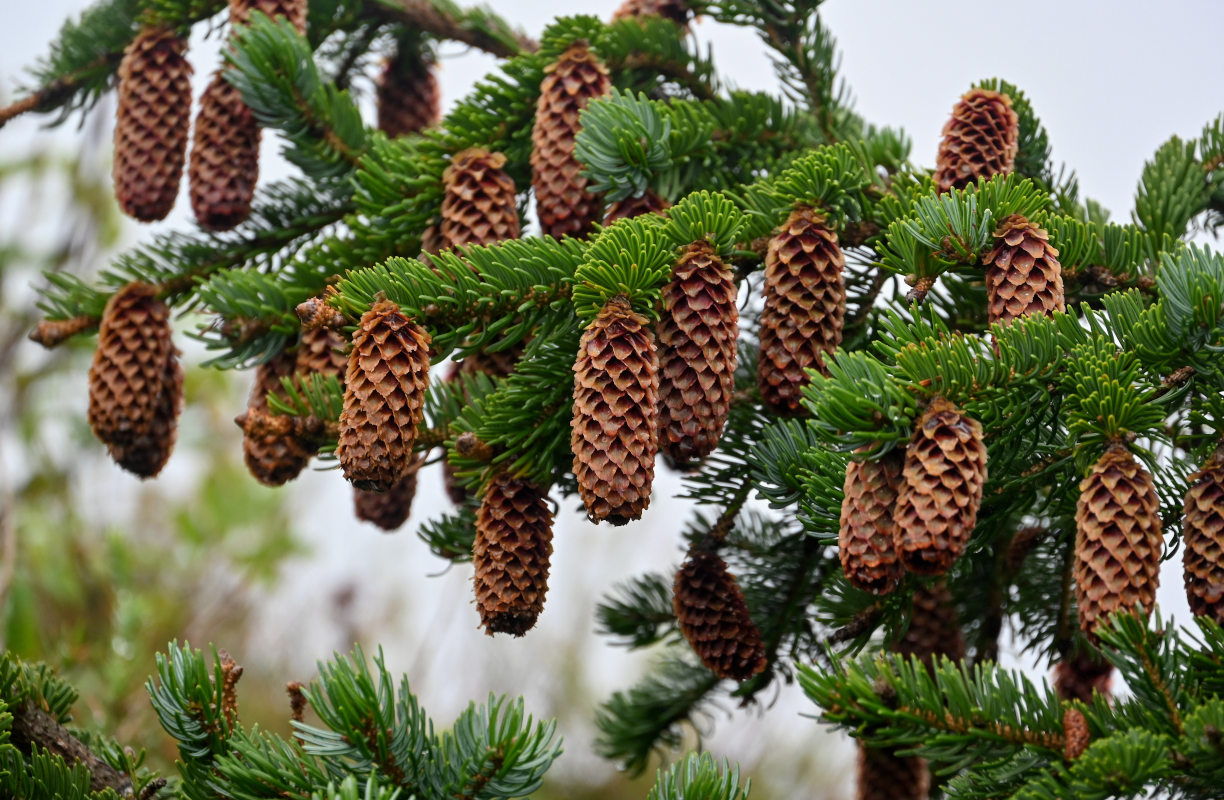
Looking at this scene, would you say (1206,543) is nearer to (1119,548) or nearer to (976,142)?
(1119,548)

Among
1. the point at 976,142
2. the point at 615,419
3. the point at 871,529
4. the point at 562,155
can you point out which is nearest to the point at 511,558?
the point at 615,419

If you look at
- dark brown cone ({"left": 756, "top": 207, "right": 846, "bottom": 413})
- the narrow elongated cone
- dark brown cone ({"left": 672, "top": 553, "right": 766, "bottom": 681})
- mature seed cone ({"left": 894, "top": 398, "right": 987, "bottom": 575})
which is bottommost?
dark brown cone ({"left": 672, "top": 553, "right": 766, "bottom": 681})

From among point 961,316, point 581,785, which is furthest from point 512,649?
point 961,316

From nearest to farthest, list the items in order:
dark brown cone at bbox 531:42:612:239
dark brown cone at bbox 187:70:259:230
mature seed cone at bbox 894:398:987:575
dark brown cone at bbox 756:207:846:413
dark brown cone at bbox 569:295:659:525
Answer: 1. mature seed cone at bbox 894:398:987:575
2. dark brown cone at bbox 569:295:659:525
3. dark brown cone at bbox 756:207:846:413
4. dark brown cone at bbox 531:42:612:239
5. dark brown cone at bbox 187:70:259:230

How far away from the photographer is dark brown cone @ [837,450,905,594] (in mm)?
637

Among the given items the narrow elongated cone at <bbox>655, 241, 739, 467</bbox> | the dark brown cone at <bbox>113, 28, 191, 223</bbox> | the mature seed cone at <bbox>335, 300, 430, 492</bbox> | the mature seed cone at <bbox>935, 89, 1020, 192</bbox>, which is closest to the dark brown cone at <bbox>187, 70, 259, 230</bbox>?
the dark brown cone at <bbox>113, 28, 191, 223</bbox>

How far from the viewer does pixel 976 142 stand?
3.05 feet

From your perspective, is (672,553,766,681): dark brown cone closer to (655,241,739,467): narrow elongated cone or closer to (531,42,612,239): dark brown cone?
(655,241,739,467): narrow elongated cone

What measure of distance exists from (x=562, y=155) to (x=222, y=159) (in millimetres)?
405

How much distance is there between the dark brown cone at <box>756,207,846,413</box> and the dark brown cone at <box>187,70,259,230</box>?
0.61 metres

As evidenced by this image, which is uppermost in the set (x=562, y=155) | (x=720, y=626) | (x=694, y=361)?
(x=562, y=155)

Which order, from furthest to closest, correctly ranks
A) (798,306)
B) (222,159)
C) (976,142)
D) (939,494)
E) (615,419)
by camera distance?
(222,159) < (976,142) < (798,306) < (615,419) < (939,494)

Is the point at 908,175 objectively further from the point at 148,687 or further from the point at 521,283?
the point at 148,687

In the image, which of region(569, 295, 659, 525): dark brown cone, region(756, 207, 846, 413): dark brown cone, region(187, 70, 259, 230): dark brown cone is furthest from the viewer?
region(187, 70, 259, 230): dark brown cone
